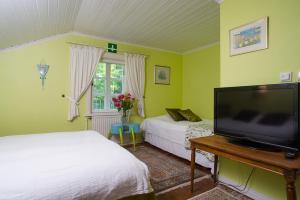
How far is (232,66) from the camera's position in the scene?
2.19m

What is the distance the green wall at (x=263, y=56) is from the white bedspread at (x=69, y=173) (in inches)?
52.4

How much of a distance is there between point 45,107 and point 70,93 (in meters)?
0.50

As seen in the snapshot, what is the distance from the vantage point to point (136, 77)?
13.6 ft

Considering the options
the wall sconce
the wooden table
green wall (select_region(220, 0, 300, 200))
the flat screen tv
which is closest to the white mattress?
green wall (select_region(220, 0, 300, 200))

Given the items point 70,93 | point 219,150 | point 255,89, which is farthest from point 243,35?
point 70,93

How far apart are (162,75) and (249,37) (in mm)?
2763

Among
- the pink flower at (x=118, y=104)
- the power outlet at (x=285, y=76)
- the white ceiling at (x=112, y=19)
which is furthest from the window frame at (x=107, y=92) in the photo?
the power outlet at (x=285, y=76)

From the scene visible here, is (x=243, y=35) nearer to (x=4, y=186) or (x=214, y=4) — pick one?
(x=214, y=4)

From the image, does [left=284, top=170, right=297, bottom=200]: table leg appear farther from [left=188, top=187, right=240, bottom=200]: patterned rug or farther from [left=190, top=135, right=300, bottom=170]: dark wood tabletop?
[left=188, top=187, right=240, bottom=200]: patterned rug

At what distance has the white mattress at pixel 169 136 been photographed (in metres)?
2.99

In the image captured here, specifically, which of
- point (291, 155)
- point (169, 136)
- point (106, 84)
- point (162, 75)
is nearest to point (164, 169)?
point (169, 136)

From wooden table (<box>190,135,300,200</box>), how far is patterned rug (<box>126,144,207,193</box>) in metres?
0.66

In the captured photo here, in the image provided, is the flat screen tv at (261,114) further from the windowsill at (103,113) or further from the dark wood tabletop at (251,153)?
the windowsill at (103,113)

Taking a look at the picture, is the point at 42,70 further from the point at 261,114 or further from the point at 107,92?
the point at 261,114
